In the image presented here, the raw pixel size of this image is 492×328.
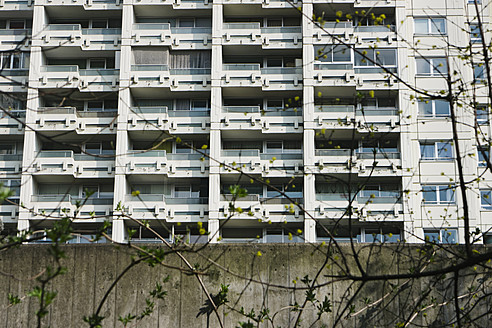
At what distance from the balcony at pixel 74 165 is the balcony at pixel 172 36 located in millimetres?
6011

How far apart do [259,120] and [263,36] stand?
4170 mm

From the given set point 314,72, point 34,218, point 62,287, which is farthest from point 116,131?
point 62,287

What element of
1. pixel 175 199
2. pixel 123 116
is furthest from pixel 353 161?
pixel 123 116

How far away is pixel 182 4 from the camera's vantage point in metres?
34.9

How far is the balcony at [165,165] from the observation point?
33.3 meters

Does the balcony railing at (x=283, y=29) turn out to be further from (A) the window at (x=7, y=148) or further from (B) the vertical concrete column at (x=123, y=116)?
(A) the window at (x=7, y=148)

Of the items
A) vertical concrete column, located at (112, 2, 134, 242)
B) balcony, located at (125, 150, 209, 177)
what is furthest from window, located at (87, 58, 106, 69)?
balcony, located at (125, 150, 209, 177)

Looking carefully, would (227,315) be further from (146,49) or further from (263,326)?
(146,49)

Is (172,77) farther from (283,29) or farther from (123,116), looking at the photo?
(283,29)

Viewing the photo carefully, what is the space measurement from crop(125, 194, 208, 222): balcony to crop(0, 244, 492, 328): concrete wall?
915 inches

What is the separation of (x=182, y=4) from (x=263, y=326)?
27.8 meters

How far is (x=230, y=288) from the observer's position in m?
9.32

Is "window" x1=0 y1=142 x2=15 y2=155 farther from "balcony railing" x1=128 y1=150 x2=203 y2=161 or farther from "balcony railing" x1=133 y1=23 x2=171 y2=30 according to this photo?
"balcony railing" x1=133 y1=23 x2=171 y2=30

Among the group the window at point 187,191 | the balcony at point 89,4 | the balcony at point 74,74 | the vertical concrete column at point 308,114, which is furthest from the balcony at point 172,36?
the window at point 187,191
